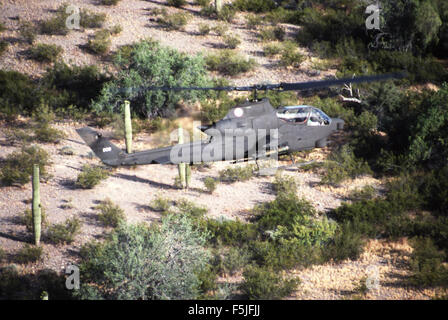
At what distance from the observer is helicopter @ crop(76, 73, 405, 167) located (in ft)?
55.3

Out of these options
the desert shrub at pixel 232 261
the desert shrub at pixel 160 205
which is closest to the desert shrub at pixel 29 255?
the desert shrub at pixel 160 205

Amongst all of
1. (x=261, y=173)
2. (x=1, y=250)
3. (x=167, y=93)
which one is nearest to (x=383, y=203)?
(x=261, y=173)

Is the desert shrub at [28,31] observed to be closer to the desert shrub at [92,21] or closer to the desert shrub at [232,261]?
the desert shrub at [92,21]

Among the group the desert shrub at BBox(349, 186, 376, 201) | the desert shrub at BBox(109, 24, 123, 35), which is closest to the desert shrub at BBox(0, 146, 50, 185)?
the desert shrub at BBox(109, 24, 123, 35)

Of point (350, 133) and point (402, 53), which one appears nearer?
point (350, 133)

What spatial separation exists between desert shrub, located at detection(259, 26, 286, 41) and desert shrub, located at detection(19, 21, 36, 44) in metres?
11.9

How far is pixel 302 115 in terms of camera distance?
17.8 m

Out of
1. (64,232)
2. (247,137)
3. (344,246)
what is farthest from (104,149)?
(344,246)

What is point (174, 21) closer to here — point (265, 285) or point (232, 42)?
point (232, 42)

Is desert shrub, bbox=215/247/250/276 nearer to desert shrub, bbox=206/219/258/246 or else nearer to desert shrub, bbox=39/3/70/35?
desert shrub, bbox=206/219/258/246

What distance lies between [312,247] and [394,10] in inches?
670

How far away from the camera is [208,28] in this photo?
32.1 m

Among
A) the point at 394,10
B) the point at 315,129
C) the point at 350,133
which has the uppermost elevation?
the point at 394,10

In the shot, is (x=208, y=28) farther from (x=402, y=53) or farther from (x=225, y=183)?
(x=225, y=183)
